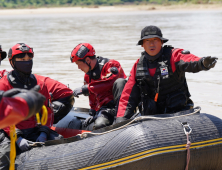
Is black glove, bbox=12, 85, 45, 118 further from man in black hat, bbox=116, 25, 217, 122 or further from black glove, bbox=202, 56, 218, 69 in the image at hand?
man in black hat, bbox=116, 25, 217, 122

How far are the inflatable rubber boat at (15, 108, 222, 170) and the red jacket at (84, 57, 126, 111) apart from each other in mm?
1336

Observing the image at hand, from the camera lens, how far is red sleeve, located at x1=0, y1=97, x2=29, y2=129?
2.60m

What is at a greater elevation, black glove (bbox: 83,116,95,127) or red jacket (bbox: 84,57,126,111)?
red jacket (bbox: 84,57,126,111)

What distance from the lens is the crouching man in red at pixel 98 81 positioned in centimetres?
518

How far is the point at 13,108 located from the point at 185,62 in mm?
2034

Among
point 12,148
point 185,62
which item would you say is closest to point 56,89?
point 12,148

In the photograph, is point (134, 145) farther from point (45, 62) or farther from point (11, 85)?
point (45, 62)

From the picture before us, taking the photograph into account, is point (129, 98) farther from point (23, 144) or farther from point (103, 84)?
point (23, 144)

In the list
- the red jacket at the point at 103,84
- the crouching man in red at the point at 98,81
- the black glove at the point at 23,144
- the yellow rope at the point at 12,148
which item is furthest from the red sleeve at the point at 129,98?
the yellow rope at the point at 12,148

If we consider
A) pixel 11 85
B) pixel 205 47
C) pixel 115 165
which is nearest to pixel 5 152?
pixel 11 85

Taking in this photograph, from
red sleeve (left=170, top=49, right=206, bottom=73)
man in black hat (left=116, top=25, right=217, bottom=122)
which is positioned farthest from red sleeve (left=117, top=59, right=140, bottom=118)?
red sleeve (left=170, top=49, right=206, bottom=73)

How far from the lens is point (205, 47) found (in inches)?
589

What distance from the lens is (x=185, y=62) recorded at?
4.09m

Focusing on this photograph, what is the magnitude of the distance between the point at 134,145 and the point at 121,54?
10207 mm
